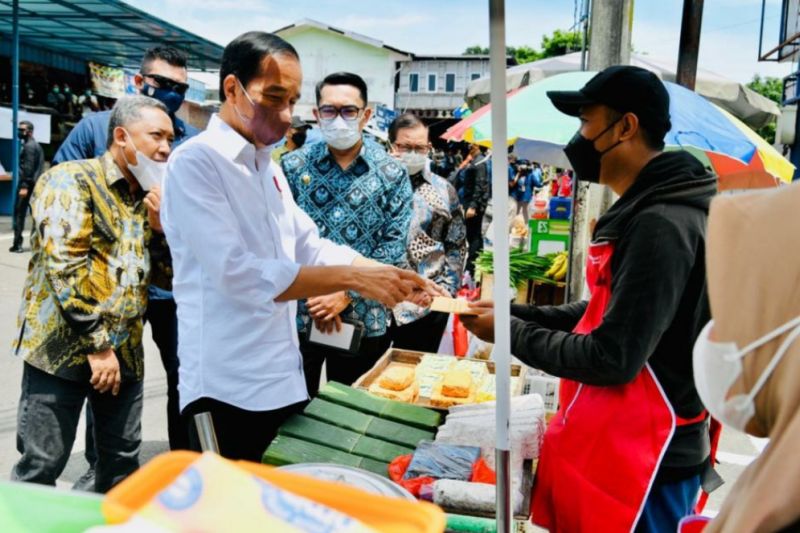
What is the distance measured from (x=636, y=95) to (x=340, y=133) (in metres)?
1.86

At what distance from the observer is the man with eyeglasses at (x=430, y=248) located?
13.8 feet

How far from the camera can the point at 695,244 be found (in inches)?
69.7

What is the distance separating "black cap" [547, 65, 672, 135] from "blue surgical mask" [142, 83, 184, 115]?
291cm

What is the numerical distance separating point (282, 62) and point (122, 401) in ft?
5.86

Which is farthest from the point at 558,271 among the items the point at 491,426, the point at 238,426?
the point at 238,426

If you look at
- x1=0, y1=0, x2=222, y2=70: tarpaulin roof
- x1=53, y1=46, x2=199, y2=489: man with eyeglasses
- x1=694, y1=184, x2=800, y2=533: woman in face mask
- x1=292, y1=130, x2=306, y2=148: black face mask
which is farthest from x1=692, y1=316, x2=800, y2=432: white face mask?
x1=0, y1=0, x2=222, y2=70: tarpaulin roof

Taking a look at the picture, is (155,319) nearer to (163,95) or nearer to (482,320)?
(163,95)

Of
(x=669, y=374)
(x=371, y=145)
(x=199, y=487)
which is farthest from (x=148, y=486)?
(x=371, y=145)

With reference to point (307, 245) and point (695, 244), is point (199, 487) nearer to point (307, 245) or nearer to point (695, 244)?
point (695, 244)

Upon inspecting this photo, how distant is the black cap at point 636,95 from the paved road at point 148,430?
9.34 feet

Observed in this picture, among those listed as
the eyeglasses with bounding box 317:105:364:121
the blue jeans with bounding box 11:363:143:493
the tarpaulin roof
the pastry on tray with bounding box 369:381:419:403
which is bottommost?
the blue jeans with bounding box 11:363:143:493

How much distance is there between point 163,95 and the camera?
13.2 ft

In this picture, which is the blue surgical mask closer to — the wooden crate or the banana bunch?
the wooden crate

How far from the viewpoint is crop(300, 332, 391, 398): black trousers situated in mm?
3469
